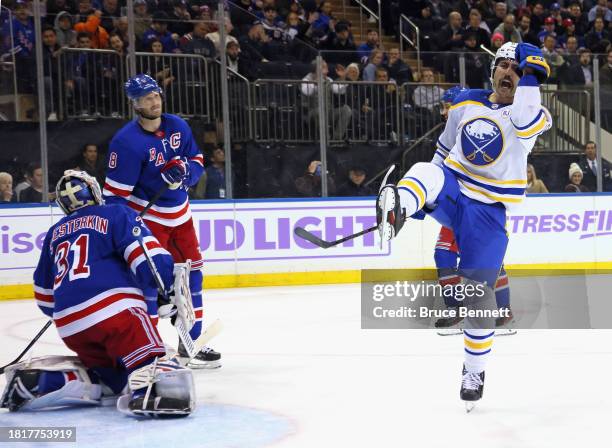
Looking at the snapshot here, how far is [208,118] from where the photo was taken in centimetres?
899

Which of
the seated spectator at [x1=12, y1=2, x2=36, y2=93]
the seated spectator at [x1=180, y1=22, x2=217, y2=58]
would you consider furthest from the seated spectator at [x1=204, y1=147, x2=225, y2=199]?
the seated spectator at [x1=12, y1=2, x2=36, y2=93]

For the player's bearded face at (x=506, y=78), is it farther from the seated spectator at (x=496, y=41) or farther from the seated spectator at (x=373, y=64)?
the seated spectator at (x=496, y=41)

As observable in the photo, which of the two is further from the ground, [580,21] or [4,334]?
[580,21]

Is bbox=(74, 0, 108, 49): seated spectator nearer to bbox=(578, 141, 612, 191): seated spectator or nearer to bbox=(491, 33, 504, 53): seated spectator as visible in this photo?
bbox=(578, 141, 612, 191): seated spectator

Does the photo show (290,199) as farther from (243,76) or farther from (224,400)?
(224,400)

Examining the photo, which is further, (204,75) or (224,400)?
(204,75)

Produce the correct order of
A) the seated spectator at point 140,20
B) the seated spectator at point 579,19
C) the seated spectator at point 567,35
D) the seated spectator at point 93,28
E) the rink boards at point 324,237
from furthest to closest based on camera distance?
the seated spectator at point 579,19 → the seated spectator at point 567,35 → the seated spectator at point 140,20 → the seated spectator at point 93,28 → the rink boards at point 324,237

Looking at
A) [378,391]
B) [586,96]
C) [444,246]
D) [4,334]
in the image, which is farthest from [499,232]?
[586,96]

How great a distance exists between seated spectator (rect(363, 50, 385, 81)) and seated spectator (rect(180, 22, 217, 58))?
63.7 inches

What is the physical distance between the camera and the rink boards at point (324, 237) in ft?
27.5

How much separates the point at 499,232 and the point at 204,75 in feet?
17.9

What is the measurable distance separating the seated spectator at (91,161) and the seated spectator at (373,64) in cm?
282

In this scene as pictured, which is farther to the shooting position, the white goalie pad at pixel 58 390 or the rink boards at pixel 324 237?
the rink boards at pixel 324 237

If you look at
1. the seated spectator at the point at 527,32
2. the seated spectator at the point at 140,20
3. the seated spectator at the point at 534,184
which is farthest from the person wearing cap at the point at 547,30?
the seated spectator at the point at 140,20
